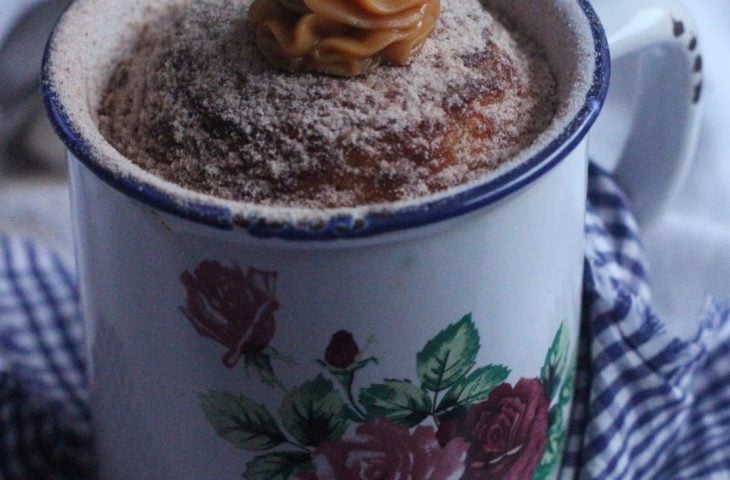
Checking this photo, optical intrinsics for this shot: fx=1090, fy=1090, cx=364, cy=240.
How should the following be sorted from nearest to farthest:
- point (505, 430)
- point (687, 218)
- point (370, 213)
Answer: point (370, 213) → point (505, 430) → point (687, 218)

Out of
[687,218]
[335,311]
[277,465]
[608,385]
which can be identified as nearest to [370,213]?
[335,311]

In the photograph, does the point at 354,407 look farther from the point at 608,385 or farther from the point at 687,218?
the point at 687,218

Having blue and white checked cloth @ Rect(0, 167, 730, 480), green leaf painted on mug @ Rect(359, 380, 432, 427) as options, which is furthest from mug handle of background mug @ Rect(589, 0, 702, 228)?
green leaf painted on mug @ Rect(359, 380, 432, 427)

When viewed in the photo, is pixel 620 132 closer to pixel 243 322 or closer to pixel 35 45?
pixel 35 45

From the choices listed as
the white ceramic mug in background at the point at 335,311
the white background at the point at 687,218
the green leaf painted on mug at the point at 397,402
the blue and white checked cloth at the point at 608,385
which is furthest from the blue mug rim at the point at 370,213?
the white background at the point at 687,218

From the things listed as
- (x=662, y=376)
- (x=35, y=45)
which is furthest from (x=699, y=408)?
(x=35, y=45)

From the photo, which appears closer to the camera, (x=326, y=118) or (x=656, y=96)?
(x=326, y=118)

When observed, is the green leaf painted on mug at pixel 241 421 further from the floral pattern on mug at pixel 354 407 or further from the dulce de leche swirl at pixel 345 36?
the dulce de leche swirl at pixel 345 36
